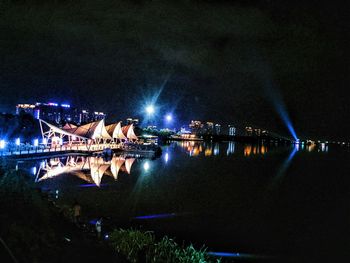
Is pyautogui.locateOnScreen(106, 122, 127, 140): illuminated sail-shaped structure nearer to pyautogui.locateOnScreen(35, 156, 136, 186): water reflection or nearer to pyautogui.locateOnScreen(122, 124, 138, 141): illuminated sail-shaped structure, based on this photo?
pyautogui.locateOnScreen(122, 124, 138, 141): illuminated sail-shaped structure

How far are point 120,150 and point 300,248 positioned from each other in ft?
115

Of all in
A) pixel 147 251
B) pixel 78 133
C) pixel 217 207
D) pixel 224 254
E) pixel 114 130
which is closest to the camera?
pixel 147 251

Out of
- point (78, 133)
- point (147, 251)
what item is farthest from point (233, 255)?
point (78, 133)

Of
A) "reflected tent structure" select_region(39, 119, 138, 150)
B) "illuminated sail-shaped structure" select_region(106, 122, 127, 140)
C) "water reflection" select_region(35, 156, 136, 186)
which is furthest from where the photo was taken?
"illuminated sail-shaped structure" select_region(106, 122, 127, 140)

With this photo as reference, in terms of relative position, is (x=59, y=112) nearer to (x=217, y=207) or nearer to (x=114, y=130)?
(x=114, y=130)

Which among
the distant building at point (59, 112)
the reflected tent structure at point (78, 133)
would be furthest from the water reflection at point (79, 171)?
the distant building at point (59, 112)

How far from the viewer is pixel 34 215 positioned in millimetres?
6734

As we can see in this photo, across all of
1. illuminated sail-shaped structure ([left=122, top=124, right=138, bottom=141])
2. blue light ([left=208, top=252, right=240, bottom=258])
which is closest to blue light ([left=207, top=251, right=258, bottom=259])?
blue light ([left=208, top=252, right=240, bottom=258])

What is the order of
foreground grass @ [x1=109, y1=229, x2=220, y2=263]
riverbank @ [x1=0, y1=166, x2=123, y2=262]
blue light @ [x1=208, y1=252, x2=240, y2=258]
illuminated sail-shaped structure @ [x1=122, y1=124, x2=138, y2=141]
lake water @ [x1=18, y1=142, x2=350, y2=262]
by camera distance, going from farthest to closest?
illuminated sail-shaped structure @ [x1=122, y1=124, x2=138, y2=141] → lake water @ [x1=18, y1=142, x2=350, y2=262] → blue light @ [x1=208, y1=252, x2=240, y2=258] → foreground grass @ [x1=109, y1=229, x2=220, y2=263] → riverbank @ [x1=0, y1=166, x2=123, y2=262]

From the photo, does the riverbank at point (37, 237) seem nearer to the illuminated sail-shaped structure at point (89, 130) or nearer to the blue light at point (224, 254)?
the blue light at point (224, 254)

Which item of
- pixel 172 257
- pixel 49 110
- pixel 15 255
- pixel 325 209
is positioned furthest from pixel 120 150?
pixel 49 110

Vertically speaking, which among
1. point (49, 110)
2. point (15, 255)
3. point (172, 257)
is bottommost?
point (172, 257)

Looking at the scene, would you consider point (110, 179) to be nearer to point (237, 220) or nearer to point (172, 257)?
point (237, 220)

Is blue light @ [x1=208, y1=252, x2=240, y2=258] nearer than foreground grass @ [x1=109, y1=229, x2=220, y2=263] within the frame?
No
